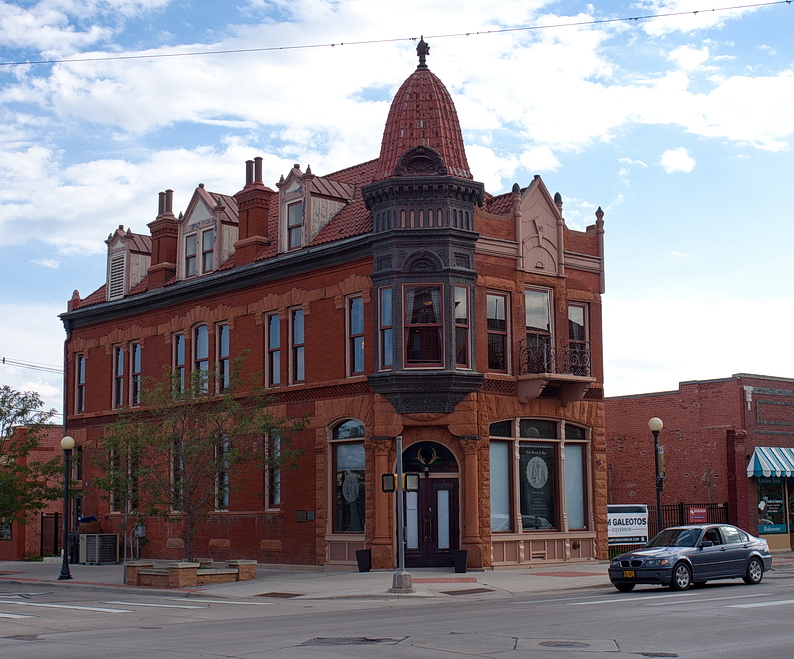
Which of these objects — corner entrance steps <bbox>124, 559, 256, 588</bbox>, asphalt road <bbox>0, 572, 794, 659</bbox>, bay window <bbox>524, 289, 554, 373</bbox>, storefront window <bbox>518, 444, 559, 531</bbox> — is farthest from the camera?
bay window <bbox>524, 289, 554, 373</bbox>

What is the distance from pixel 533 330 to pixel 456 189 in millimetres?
5088

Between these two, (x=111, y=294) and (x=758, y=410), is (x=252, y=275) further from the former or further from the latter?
(x=758, y=410)

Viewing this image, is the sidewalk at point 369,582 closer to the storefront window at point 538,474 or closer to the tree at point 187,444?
the storefront window at point 538,474

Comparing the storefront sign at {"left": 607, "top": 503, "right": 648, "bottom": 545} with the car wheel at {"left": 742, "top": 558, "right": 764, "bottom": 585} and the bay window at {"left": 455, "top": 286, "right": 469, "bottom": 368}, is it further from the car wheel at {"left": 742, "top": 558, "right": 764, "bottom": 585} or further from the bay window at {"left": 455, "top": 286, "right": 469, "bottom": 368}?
the car wheel at {"left": 742, "top": 558, "right": 764, "bottom": 585}

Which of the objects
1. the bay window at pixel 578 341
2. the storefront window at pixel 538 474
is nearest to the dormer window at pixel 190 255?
the storefront window at pixel 538 474

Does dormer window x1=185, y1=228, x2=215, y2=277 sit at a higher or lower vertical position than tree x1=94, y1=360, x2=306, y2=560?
higher

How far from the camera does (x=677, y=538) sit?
2267 centimetres

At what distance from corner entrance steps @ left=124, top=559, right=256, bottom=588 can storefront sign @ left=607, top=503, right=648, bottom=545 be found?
37.8 feet

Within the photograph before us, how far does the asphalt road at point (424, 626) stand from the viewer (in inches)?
505

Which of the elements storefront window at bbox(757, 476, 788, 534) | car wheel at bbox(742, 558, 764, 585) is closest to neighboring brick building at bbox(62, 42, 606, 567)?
car wheel at bbox(742, 558, 764, 585)

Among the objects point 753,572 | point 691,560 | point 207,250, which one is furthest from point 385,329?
point 753,572

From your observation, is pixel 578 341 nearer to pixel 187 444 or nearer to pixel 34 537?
pixel 187 444

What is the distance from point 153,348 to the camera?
37969mm

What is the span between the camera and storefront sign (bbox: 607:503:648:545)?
32125 millimetres
